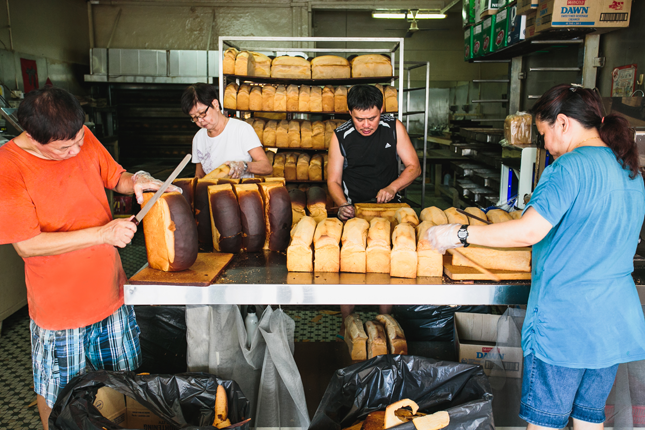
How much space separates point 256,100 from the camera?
4844 mm

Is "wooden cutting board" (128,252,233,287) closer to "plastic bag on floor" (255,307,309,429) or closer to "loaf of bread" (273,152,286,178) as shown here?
"plastic bag on floor" (255,307,309,429)

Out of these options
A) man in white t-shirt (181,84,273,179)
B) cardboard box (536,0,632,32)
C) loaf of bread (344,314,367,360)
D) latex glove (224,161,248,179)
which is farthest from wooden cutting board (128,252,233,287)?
cardboard box (536,0,632,32)

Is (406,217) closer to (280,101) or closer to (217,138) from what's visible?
(217,138)

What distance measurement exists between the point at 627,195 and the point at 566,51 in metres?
4.04

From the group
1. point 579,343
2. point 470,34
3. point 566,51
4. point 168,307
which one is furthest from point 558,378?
point 470,34

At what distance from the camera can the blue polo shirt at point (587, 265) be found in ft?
4.51

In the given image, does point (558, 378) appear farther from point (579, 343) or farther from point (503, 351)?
point (503, 351)

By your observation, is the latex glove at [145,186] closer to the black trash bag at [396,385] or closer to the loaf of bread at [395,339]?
the black trash bag at [396,385]

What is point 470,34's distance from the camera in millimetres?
5727

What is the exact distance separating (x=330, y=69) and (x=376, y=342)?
3.55 m

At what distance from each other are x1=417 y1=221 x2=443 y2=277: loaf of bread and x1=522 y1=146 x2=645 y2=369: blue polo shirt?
1.06 feet

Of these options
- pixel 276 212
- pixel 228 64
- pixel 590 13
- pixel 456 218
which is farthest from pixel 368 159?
pixel 228 64

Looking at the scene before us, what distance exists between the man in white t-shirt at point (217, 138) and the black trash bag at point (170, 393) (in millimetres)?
1411

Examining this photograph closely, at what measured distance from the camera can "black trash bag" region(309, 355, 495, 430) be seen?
1.62m
